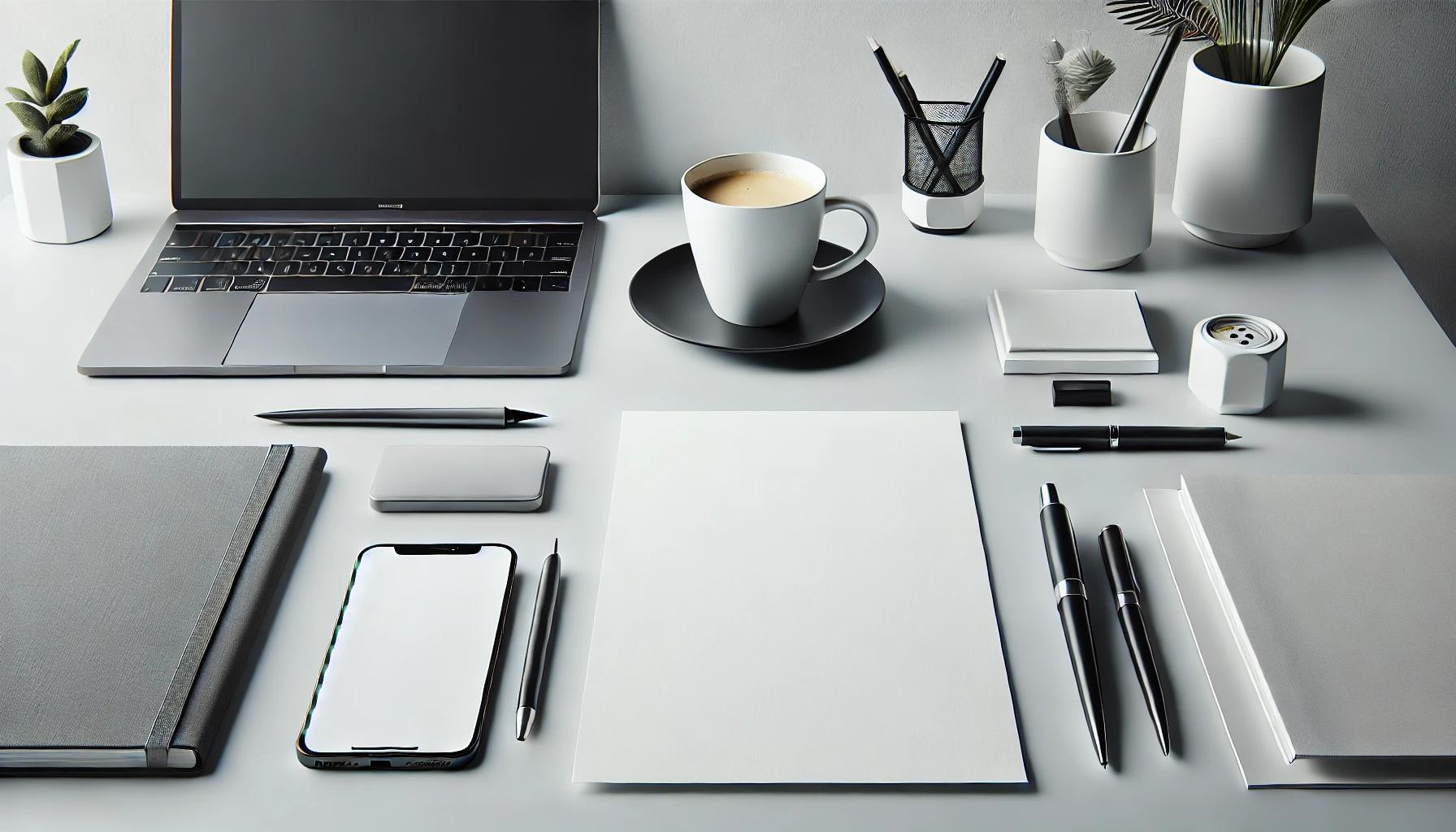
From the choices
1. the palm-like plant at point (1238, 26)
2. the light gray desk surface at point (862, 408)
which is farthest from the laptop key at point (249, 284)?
the palm-like plant at point (1238, 26)

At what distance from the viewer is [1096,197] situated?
949 mm

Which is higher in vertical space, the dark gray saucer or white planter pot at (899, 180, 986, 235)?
white planter pot at (899, 180, 986, 235)

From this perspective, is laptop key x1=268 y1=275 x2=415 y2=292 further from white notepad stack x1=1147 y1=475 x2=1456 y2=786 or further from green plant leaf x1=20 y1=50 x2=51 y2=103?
white notepad stack x1=1147 y1=475 x2=1456 y2=786

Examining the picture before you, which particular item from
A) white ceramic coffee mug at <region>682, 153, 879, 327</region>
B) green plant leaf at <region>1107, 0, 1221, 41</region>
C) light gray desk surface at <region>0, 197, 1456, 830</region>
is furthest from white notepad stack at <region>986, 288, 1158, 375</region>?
green plant leaf at <region>1107, 0, 1221, 41</region>

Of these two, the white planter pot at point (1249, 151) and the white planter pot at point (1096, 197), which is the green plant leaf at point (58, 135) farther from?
the white planter pot at point (1249, 151)

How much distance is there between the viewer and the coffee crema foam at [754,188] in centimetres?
89

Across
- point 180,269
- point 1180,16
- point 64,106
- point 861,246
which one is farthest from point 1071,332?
point 64,106

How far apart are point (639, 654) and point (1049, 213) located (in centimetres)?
55

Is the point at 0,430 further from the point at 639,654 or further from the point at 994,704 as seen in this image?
the point at 994,704

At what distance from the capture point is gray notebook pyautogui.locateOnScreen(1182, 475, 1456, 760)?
561 mm

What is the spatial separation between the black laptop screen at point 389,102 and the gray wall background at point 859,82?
1.3 inches

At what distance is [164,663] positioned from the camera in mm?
613

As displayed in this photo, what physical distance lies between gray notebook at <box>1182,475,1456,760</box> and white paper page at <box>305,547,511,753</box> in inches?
16.0

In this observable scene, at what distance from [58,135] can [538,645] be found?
0.72 metres
